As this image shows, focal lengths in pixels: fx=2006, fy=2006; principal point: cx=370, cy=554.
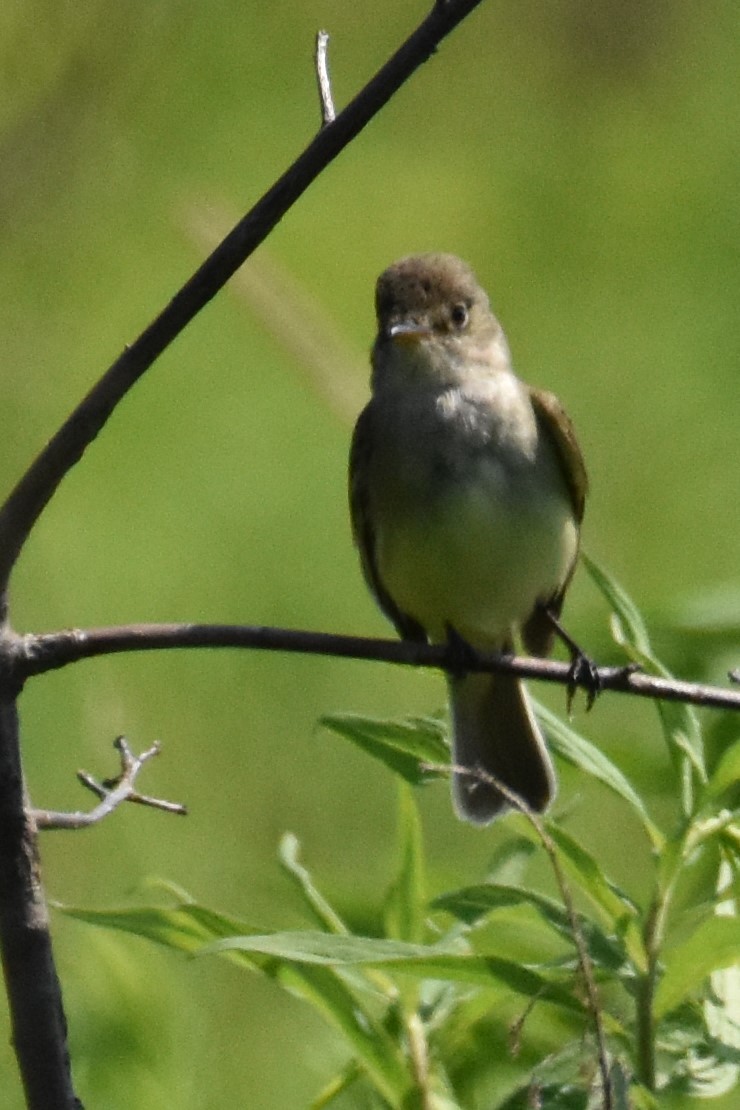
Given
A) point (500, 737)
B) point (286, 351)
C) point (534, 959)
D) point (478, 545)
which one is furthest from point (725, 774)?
point (286, 351)

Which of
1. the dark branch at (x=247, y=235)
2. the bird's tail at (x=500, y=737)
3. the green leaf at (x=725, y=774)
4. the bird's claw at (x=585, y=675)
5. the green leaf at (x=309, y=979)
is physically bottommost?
the bird's tail at (x=500, y=737)

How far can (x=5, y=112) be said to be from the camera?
14.4 feet

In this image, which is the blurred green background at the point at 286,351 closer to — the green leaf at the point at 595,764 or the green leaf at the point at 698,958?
the green leaf at the point at 595,764

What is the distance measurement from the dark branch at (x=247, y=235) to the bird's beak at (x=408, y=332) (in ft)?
4.57

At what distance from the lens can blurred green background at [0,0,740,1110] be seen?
422 cm

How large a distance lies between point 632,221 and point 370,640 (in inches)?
186

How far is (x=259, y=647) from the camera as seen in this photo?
1.77 m

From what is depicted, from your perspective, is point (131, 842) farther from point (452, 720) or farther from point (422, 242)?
point (422, 242)

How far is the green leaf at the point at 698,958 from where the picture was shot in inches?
64.6

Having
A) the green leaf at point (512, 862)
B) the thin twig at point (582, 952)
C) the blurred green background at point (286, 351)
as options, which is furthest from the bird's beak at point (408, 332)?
the thin twig at point (582, 952)

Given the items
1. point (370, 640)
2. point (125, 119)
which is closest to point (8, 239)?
point (125, 119)

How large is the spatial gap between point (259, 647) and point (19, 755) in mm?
254

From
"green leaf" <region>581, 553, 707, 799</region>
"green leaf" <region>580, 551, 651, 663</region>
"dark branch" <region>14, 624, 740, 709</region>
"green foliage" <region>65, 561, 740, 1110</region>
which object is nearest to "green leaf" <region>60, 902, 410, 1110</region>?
"green foliage" <region>65, 561, 740, 1110</region>

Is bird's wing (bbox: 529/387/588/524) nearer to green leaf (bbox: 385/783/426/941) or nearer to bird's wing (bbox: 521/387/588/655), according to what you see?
bird's wing (bbox: 521/387/588/655)
